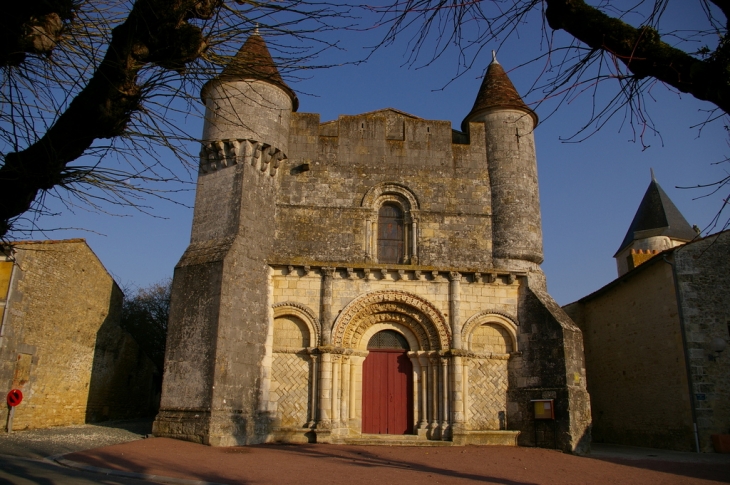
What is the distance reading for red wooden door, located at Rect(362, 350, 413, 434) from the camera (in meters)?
13.4

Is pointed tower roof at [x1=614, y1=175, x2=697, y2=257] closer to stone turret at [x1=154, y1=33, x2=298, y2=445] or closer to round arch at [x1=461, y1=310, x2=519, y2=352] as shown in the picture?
round arch at [x1=461, y1=310, x2=519, y2=352]

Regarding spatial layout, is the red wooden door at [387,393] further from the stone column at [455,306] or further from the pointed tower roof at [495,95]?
the pointed tower roof at [495,95]

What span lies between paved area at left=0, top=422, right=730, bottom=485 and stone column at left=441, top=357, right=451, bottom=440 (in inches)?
30.9

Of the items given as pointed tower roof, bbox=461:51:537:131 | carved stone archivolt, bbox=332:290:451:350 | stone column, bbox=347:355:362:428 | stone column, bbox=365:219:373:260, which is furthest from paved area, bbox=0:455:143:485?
pointed tower roof, bbox=461:51:537:131

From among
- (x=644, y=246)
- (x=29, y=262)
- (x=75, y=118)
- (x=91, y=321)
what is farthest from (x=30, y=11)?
(x=644, y=246)

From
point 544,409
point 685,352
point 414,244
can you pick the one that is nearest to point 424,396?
point 544,409

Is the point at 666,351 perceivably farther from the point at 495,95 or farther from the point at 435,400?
the point at 495,95

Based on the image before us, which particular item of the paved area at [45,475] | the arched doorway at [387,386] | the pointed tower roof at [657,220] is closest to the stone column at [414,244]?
the arched doorway at [387,386]

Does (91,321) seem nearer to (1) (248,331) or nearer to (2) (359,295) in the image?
(1) (248,331)

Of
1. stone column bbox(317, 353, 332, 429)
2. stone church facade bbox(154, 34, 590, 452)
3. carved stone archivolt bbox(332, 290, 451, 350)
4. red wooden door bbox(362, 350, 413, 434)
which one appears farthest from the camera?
carved stone archivolt bbox(332, 290, 451, 350)

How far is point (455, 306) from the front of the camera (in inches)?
541

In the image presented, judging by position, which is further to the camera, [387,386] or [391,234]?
[391,234]

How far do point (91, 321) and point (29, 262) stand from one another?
10.2 ft

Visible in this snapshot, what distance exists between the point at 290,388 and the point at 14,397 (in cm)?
552
